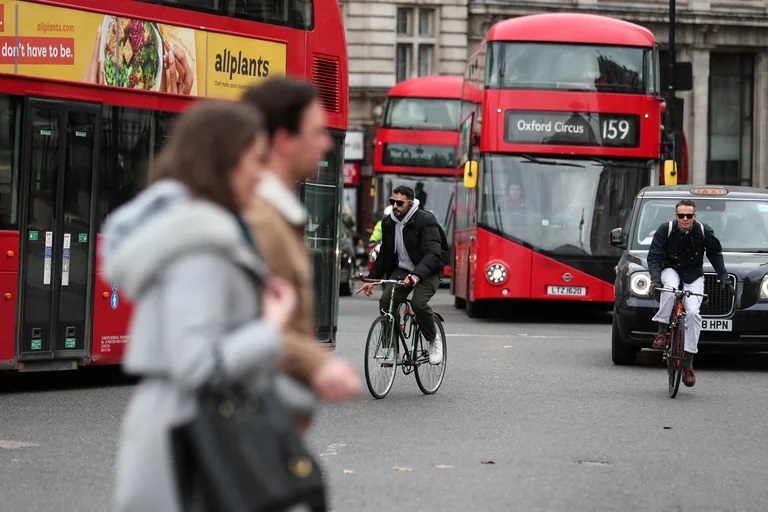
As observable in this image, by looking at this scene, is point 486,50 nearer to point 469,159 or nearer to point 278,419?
point 469,159

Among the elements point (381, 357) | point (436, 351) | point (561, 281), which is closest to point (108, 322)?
point (381, 357)

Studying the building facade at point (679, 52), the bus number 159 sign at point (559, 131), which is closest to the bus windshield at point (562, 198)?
the bus number 159 sign at point (559, 131)

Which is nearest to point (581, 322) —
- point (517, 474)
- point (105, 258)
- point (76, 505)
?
point (517, 474)

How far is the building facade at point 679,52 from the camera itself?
4981cm

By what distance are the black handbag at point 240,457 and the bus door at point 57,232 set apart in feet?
30.2

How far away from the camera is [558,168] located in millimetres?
23641

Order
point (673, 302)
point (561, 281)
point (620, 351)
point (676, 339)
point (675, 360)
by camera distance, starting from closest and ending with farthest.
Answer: point (675, 360) < point (676, 339) < point (673, 302) < point (620, 351) < point (561, 281)

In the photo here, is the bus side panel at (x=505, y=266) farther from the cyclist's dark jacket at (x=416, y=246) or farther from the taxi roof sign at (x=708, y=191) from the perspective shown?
the cyclist's dark jacket at (x=416, y=246)

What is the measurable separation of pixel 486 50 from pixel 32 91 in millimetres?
12614

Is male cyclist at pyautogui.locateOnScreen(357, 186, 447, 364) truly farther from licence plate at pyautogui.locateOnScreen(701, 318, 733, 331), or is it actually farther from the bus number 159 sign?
the bus number 159 sign

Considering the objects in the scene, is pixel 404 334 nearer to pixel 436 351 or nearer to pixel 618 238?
pixel 436 351

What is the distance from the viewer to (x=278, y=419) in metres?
3.50

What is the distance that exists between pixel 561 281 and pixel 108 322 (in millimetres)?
11344

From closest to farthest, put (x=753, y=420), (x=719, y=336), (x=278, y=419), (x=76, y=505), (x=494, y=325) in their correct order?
1. (x=278, y=419)
2. (x=76, y=505)
3. (x=753, y=420)
4. (x=719, y=336)
5. (x=494, y=325)
